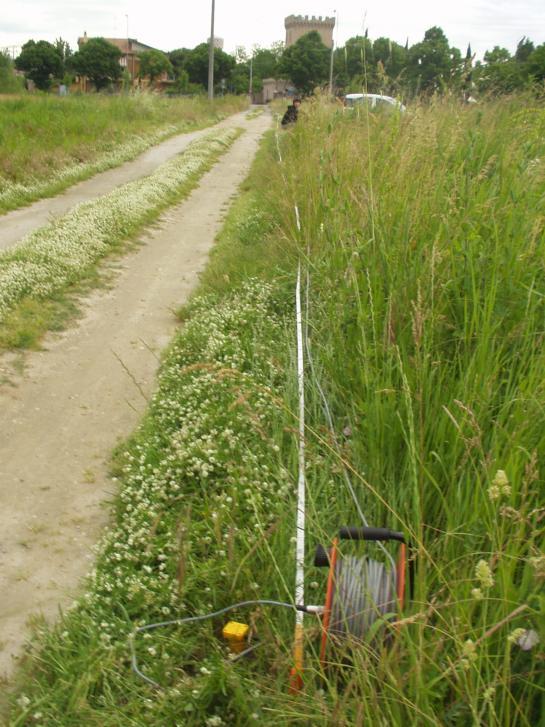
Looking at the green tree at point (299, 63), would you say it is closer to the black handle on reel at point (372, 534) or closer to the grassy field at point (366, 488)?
the grassy field at point (366, 488)

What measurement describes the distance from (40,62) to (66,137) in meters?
68.9

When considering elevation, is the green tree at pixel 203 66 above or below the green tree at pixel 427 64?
above

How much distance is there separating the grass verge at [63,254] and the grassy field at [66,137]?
181 cm

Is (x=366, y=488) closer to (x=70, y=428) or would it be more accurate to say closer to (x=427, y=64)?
(x=70, y=428)

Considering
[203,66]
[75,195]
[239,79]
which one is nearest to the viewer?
[75,195]

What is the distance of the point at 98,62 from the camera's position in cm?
8044

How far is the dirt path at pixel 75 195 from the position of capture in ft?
36.9

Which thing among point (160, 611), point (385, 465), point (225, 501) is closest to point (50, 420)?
point (225, 501)

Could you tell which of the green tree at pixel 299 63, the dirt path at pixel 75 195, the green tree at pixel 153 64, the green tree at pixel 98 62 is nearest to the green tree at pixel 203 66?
the green tree at pixel 153 64

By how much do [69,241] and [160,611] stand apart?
706cm

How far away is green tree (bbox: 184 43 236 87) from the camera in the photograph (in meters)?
89.5

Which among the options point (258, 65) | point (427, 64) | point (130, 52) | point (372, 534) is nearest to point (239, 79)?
point (258, 65)

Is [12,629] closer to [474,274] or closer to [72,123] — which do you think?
[474,274]

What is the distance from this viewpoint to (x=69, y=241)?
9523 mm
